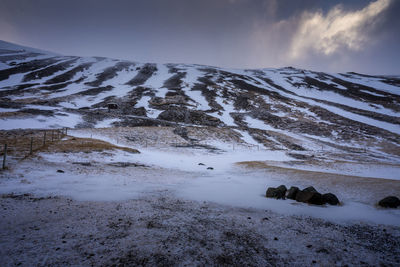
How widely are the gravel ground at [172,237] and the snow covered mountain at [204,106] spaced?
35.7 metres

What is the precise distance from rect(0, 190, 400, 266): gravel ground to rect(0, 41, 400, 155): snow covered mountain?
35670 millimetres

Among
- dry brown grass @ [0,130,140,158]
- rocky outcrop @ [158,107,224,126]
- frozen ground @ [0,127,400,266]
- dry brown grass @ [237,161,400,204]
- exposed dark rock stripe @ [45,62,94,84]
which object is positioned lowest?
frozen ground @ [0,127,400,266]

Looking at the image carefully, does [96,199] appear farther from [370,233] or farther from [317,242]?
[370,233]

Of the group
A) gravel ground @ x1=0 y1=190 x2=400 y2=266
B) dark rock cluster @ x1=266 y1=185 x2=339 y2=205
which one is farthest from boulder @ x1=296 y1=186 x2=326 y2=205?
gravel ground @ x1=0 y1=190 x2=400 y2=266

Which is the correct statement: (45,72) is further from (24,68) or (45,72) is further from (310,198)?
(310,198)

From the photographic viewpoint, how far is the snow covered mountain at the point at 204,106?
44.4 metres

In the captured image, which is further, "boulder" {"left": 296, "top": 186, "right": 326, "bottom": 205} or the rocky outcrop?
the rocky outcrop

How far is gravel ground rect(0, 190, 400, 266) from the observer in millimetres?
4246

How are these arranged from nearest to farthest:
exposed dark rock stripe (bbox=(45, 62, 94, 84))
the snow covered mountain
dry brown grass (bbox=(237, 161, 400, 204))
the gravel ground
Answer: the gravel ground < dry brown grass (bbox=(237, 161, 400, 204)) < the snow covered mountain < exposed dark rock stripe (bbox=(45, 62, 94, 84))

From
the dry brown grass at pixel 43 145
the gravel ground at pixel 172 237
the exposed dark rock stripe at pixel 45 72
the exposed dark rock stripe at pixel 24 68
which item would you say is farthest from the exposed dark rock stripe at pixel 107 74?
the gravel ground at pixel 172 237

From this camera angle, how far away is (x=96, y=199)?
8102 mm

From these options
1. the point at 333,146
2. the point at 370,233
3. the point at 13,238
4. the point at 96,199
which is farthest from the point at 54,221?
the point at 333,146

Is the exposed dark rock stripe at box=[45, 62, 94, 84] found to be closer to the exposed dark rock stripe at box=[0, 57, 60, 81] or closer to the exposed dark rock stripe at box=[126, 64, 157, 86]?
the exposed dark rock stripe at box=[0, 57, 60, 81]

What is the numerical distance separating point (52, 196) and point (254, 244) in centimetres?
827
